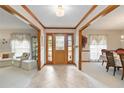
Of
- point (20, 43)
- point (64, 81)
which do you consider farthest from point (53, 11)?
point (20, 43)

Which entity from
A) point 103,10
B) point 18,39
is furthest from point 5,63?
point 103,10

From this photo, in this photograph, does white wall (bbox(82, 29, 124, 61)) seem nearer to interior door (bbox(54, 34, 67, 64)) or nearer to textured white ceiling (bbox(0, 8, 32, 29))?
interior door (bbox(54, 34, 67, 64))

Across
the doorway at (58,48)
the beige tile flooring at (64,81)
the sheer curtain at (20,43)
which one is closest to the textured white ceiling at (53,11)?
the beige tile flooring at (64,81)

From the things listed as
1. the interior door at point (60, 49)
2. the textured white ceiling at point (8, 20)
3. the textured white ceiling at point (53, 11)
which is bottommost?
the interior door at point (60, 49)

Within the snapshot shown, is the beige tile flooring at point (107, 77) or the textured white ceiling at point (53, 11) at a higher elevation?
the textured white ceiling at point (53, 11)

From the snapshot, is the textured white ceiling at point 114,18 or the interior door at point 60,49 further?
the interior door at point 60,49

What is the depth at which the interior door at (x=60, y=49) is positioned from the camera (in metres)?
8.73

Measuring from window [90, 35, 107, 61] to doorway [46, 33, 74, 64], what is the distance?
208 centimetres

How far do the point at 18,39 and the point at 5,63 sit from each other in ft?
8.26

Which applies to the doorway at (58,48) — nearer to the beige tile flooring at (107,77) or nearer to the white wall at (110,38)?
the white wall at (110,38)

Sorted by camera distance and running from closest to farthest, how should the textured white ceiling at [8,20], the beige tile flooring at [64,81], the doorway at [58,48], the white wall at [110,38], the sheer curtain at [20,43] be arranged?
the beige tile flooring at [64,81]
the textured white ceiling at [8,20]
the doorway at [58,48]
the sheer curtain at [20,43]
the white wall at [110,38]

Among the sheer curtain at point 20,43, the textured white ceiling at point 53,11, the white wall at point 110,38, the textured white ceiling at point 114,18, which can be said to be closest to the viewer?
the textured white ceiling at point 53,11
